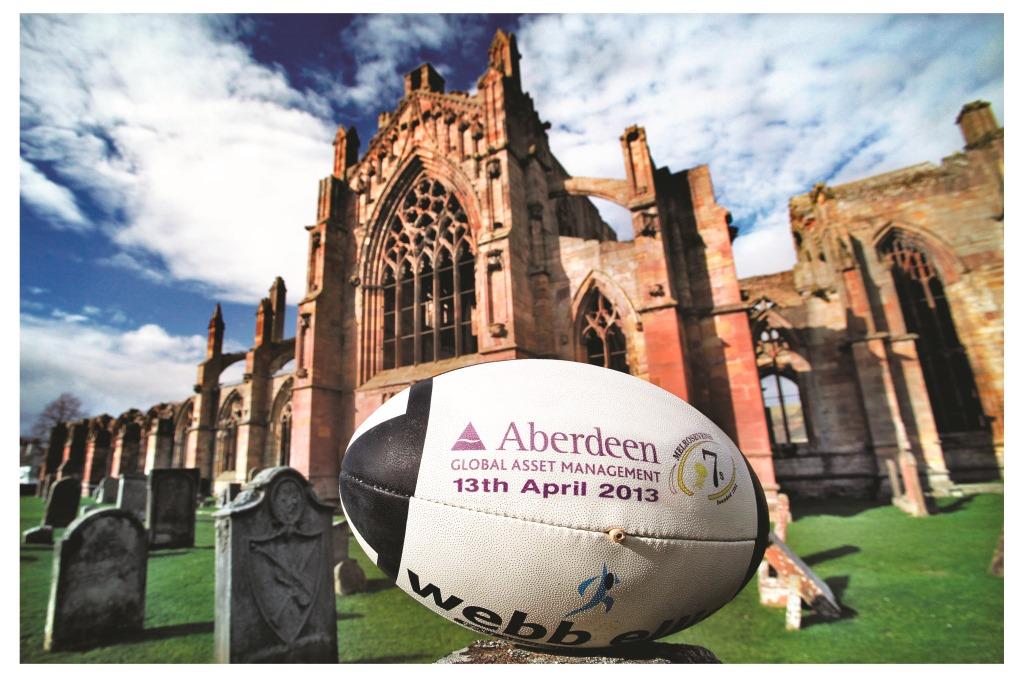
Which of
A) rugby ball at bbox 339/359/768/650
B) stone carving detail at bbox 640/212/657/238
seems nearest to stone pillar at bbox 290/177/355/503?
stone carving detail at bbox 640/212/657/238

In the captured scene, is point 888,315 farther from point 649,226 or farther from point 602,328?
point 602,328

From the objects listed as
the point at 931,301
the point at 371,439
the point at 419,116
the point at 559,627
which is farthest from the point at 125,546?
the point at 931,301

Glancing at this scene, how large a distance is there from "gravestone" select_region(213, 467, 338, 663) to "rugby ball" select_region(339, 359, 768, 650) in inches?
131

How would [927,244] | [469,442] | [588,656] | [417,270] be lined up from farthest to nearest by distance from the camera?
[927,244] → [417,270] → [588,656] → [469,442]

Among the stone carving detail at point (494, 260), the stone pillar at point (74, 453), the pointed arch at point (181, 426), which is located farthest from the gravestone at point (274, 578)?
the stone pillar at point (74, 453)

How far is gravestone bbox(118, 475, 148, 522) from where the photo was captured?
12539 mm

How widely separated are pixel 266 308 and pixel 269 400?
5.07 m

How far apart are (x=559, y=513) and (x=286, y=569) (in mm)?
4364

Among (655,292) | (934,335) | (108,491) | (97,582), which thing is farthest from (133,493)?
(934,335)

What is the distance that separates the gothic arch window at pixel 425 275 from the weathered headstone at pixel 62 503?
10.3 meters

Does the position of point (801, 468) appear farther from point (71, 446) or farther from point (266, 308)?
point (71, 446)

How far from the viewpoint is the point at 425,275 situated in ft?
48.7

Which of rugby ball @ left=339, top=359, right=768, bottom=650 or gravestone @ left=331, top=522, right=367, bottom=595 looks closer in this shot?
rugby ball @ left=339, top=359, right=768, bottom=650

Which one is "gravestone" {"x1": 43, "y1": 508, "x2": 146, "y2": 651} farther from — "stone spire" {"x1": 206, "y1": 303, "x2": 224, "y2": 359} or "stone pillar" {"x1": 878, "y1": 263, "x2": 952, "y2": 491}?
"stone spire" {"x1": 206, "y1": 303, "x2": 224, "y2": 359}
